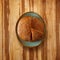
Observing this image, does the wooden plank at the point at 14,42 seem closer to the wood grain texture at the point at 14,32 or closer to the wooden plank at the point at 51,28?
the wood grain texture at the point at 14,32

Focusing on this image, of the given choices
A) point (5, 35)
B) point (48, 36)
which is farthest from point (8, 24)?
point (48, 36)

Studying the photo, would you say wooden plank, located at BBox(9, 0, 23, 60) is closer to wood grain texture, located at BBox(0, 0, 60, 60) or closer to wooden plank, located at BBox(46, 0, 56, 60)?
wood grain texture, located at BBox(0, 0, 60, 60)

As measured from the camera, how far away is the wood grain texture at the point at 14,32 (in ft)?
9.68

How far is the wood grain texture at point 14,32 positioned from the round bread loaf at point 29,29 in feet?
0.33

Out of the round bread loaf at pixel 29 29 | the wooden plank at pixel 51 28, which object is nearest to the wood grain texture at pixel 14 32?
the wooden plank at pixel 51 28

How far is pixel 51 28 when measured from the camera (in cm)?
297

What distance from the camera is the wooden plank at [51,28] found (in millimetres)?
2969

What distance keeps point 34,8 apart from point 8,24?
18.5 inches

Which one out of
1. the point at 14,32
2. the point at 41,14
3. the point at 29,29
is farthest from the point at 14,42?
the point at 41,14

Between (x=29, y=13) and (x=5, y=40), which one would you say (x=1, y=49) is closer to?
(x=5, y=40)

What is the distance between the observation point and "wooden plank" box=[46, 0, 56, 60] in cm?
297

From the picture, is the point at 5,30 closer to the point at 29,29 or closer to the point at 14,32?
the point at 14,32

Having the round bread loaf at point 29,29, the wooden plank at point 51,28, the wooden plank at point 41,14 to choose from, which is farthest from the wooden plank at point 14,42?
the wooden plank at point 51,28

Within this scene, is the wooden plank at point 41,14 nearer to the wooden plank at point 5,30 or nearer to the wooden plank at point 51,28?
the wooden plank at point 51,28
